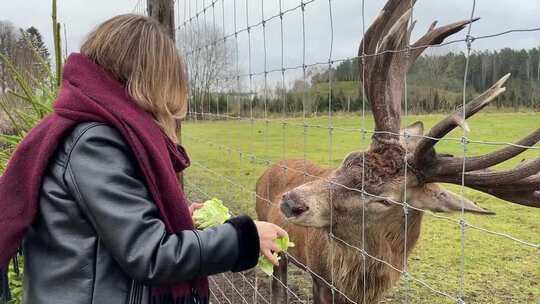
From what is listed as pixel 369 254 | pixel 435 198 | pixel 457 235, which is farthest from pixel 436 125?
pixel 457 235

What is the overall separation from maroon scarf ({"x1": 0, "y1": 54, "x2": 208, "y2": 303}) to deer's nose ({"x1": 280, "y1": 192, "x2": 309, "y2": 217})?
1469 mm

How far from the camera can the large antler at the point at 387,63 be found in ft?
10.4

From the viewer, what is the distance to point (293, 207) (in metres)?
3.33

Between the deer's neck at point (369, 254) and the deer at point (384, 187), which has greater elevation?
the deer at point (384, 187)

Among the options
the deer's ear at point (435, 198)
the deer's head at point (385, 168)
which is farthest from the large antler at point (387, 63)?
the deer's ear at point (435, 198)

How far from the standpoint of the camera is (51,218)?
70.0 inches

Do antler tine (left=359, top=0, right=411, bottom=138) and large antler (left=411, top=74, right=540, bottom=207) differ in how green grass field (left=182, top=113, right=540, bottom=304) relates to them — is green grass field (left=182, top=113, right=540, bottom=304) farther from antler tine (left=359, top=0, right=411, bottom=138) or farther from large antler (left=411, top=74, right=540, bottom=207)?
large antler (left=411, top=74, right=540, bottom=207)

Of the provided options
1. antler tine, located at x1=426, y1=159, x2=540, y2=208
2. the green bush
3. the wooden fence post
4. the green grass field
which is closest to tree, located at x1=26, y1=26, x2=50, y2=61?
the green bush

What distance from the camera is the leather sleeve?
167cm

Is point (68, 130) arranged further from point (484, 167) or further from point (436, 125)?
point (484, 167)

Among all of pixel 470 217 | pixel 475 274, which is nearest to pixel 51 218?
pixel 475 274

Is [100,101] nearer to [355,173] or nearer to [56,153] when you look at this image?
[56,153]

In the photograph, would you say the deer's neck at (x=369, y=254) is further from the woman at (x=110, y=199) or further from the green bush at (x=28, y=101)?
the green bush at (x=28, y=101)

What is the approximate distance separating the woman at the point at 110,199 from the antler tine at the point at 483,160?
4.18 feet
